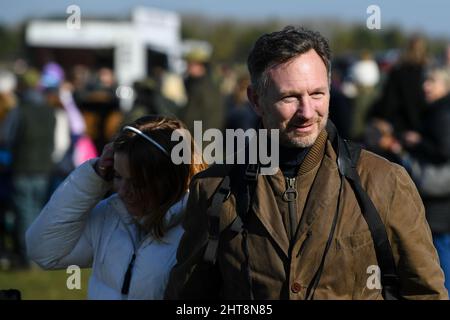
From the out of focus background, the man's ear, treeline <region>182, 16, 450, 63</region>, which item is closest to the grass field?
the out of focus background

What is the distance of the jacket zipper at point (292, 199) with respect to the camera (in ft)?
9.61

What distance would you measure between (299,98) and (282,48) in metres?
0.17

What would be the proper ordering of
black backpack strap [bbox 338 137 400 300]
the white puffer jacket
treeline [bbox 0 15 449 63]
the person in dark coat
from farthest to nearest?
treeline [bbox 0 15 449 63] → the person in dark coat → the white puffer jacket → black backpack strap [bbox 338 137 400 300]

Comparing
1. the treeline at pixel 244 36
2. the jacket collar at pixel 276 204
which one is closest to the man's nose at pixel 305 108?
the jacket collar at pixel 276 204

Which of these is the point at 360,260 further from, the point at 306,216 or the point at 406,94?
the point at 406,94

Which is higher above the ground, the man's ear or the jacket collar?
the man's ear

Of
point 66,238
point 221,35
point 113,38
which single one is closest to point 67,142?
point 66,238

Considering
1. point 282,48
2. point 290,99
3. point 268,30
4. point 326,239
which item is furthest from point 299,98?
point 268,30

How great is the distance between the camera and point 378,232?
113 inches

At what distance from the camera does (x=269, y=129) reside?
3.03 meters

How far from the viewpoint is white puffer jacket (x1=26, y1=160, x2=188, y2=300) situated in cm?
343

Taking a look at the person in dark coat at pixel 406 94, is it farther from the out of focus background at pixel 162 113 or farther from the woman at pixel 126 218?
the woman at pixel 126 218

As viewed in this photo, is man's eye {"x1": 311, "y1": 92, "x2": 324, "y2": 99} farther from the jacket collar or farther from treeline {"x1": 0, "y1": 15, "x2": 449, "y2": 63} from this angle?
treeline {"x1": 0, "y1": 15, "x2": 449, "y2": 63}

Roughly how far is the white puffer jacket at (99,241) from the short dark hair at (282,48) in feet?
2.48
